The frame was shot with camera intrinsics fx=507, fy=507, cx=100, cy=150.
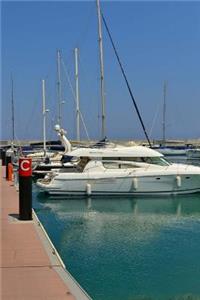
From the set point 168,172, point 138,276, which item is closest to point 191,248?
point 138,276

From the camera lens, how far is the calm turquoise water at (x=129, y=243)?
9.97 metres

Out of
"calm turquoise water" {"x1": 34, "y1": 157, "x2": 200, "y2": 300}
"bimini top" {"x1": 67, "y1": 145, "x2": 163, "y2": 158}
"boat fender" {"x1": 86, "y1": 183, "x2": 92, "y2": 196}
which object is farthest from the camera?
"bimini top" {"x1": 67, "y1": 145, "x2": 163, "y2": 158}

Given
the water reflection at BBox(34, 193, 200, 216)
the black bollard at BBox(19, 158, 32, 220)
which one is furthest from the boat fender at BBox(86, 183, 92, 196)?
the black bollard at BBox(19, 158, 32, 220)

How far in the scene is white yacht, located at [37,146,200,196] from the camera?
2355 centimetres

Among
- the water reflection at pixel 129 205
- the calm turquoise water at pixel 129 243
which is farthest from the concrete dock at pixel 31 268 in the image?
the water reflection at pixel 129 205

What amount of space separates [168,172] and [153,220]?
5.84 meters

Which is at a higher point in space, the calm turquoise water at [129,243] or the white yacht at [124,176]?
the white yacht at [124,176]

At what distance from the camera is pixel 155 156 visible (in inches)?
944

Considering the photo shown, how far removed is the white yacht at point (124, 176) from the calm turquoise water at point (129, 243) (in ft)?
2.17

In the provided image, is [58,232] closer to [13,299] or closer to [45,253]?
[45,253]

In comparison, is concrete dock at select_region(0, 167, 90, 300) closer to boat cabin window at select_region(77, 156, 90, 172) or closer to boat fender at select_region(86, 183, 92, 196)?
boat fender at select_region(86, 183, 92, 196)

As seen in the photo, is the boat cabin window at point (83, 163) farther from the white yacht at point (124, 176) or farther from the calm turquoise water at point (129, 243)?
the calm turquoise water at point (129, 243)

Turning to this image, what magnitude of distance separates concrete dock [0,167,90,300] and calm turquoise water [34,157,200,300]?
1044 millimetres

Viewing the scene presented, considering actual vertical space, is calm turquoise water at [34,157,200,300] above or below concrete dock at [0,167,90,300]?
below
